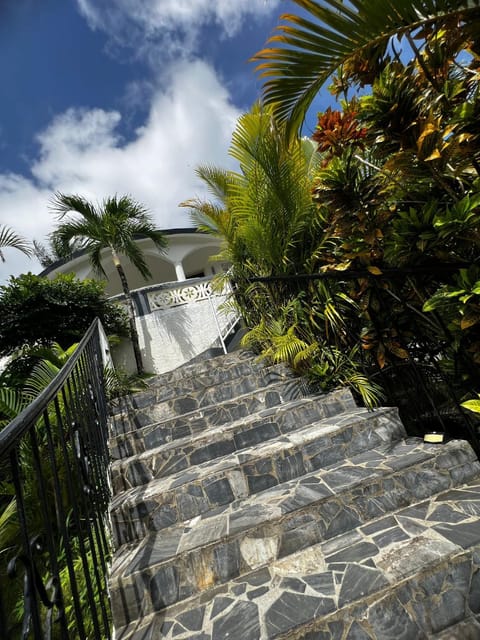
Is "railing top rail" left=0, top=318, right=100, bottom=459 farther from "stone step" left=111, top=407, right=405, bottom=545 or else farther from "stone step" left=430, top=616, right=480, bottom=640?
"stone step" left=430, top=616, right=480, bottom=640

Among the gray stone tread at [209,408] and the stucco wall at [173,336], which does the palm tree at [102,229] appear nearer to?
the stucco wall at [173,336]

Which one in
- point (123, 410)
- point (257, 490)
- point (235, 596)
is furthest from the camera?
point (123, 410)

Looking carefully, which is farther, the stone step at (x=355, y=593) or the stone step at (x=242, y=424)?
the stone step at (x=242, y=424)

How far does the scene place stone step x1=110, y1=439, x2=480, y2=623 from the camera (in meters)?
1.46

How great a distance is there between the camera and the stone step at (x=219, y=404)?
276 cm

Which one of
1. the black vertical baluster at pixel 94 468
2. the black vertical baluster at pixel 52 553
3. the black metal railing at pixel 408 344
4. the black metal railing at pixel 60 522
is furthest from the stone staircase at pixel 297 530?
the black vertical baluster at pixel 52 553

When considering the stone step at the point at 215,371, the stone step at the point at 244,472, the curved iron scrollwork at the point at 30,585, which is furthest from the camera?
the stone step at the point at 215,371

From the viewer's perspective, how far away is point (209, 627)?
4.12 ft

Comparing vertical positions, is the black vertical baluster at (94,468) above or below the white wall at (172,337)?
below

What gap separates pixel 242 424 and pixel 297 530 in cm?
93

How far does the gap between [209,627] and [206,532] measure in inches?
16.1

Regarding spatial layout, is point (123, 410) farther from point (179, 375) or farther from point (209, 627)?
A: point (209, 627)

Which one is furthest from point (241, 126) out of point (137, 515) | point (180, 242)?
point (180, 242)

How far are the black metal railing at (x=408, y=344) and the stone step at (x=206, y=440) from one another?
0.50 meters
